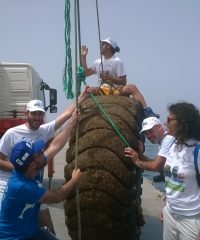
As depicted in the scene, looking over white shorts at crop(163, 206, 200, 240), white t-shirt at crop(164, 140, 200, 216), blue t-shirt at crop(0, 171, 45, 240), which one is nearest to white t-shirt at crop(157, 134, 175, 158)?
white t-shirt at crop(164, 140, 200, 216)

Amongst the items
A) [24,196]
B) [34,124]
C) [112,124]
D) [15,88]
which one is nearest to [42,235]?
[24,196]

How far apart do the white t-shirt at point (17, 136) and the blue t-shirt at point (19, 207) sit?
141 centimetres

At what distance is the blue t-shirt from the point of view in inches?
155

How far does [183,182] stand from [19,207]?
1.57 m

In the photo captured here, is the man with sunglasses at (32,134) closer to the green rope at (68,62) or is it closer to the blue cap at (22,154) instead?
the green rope at (68,62)

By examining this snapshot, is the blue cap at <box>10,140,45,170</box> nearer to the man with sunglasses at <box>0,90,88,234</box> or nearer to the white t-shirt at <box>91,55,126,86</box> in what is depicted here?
the man with sunglasses at <box>0,90,88,234</box>

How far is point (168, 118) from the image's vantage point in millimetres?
4582

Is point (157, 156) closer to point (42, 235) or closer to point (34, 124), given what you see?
point (42, 235)

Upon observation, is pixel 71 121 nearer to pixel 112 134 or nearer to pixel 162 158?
pixel 112 134

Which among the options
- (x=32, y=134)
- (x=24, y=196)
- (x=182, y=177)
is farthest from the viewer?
(x=32, y=134)

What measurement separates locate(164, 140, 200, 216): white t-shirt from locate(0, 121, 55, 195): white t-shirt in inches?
80.2

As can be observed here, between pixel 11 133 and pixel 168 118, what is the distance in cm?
214

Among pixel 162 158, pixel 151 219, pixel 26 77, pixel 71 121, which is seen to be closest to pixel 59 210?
pixel 151 219

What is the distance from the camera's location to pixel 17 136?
568 cm
